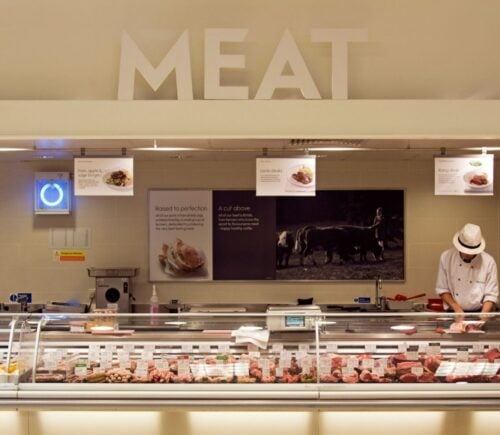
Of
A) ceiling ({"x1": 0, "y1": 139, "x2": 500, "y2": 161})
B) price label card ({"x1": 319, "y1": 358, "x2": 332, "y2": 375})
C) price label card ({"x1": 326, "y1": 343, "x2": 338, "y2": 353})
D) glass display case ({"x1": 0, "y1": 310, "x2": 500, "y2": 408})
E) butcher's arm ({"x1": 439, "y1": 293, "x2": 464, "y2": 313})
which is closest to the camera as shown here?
glass display case ({"x1": 0, "y1": 310, "x2": 500, "y2": 408})

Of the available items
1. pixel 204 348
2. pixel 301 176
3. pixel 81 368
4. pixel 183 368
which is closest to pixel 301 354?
pixel 204 348

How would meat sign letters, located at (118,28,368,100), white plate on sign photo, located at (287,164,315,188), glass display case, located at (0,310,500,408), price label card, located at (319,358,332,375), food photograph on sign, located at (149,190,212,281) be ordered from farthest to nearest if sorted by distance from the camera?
food photograph on sign, located at (149,190,212,281)
white plate on sign photo, located at (287,164,315,188)
meat sign letters, located at (118,28,368,100)
price label card, located at (319,358,332,375)
glass display case, located at (0,310,500,408)

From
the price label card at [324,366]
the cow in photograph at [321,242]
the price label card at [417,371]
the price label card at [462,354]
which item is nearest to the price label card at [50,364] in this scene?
the price label card at [324,366]

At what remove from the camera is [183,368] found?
3.88 m

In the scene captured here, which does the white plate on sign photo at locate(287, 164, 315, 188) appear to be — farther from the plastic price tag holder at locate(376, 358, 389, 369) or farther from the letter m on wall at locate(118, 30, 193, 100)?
the plastic price tag holder at locate(376, 358, 389, 369)

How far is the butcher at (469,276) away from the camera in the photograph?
575cm

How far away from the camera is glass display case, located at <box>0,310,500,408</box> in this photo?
365 centimetres

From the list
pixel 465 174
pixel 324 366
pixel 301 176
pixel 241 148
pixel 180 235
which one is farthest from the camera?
pixel 180 235

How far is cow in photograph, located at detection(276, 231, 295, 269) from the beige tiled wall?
11.9 inches

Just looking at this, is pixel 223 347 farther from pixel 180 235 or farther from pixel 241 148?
pixel 180 235

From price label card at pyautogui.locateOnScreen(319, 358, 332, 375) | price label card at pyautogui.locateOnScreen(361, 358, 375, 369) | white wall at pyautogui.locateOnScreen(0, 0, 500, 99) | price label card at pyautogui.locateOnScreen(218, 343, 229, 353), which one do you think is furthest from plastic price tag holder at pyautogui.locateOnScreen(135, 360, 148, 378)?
white wall at pyautogui.locateOnScreen(0, 0, 500, 99)

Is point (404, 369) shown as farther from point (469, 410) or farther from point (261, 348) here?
point (261, 348)

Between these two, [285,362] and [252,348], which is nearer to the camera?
[285,362]

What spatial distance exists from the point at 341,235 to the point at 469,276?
2134mm
